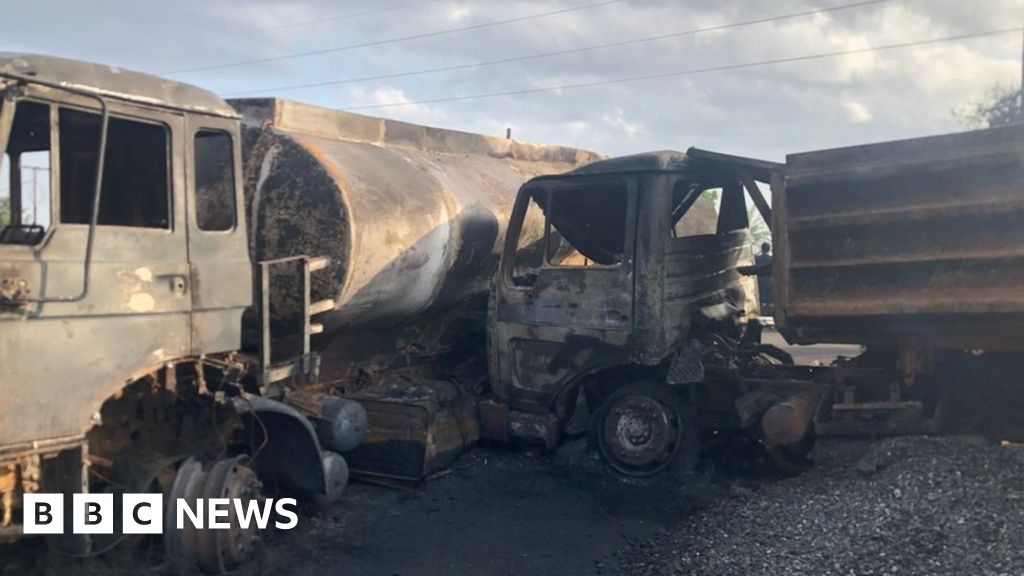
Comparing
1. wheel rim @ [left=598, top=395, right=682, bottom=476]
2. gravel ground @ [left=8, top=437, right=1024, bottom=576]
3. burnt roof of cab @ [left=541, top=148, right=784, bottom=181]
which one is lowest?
gravel ground @ [left=8, top=437, right=1024, bottom=576]

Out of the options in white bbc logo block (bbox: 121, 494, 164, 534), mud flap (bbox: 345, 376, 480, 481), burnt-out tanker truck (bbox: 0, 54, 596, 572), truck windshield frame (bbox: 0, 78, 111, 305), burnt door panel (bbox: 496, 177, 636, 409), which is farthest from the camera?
burnt door panel (bbox: 496, 177, 636, 409)

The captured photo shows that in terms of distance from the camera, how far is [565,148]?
9.81m

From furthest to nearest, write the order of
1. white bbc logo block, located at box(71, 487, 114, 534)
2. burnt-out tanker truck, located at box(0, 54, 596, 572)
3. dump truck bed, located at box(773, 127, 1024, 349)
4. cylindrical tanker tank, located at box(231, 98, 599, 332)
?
cylindrical tanker tank, located at box(231, 98, 599, 332)
dump truck bed, located at box(773, 127, 1024, 349)
white bbc logo block, located at box(71, 487, 114, 534)
burnt-out tanker truck, located at box(0, 54, 596, 572)

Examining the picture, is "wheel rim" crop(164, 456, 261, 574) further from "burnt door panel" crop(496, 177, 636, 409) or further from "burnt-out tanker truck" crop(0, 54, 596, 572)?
"burnt door panel" crop(496, 177, 636, 409)


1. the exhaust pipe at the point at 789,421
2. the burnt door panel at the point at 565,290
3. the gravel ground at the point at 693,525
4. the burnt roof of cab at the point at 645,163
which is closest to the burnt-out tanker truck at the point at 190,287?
the gravel ground at the point at 693,525

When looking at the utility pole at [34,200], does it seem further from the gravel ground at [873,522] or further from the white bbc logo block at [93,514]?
the gravel ground at [873,522]

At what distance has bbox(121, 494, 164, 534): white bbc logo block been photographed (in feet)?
14.0

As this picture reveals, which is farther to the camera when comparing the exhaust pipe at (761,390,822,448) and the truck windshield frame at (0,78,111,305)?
the exhaust pipe at (761,390,822,448)

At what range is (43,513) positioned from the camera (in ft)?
12.8

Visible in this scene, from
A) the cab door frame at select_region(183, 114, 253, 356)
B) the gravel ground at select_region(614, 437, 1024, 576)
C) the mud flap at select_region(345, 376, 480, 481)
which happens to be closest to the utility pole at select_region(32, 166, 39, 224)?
the cab door frame at select_region(183, 114, 253, 356)

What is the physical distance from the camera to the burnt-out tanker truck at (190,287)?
3.82 m

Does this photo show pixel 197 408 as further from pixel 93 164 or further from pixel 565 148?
pixel 565 148

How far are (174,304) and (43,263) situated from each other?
2.41 feet

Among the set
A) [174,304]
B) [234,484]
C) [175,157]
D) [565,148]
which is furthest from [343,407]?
[565,148]
